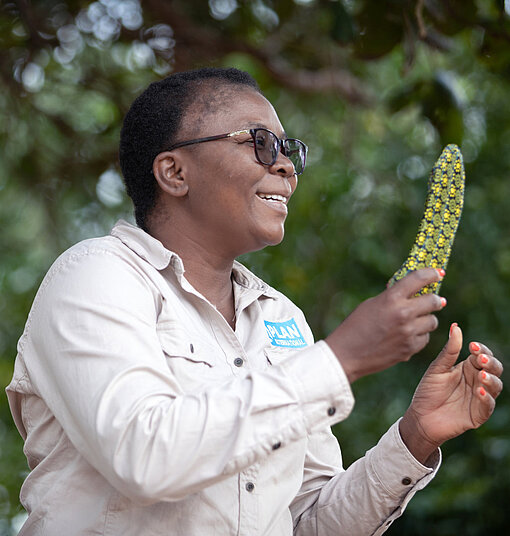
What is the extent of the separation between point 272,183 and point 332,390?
2.43 feet

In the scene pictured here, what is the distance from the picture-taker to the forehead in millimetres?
2250

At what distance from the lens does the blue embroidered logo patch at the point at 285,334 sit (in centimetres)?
233

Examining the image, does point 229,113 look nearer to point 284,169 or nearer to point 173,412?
point 284,169

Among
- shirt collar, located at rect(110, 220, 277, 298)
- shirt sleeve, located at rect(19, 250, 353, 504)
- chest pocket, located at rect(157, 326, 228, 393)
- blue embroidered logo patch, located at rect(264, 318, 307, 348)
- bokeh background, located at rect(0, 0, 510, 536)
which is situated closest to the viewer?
shirt sleeve, located at rect(19, 250, 353, 504)

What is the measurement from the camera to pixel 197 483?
1.62 metres

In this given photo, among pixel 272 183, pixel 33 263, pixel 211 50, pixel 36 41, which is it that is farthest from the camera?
pixel 33 263

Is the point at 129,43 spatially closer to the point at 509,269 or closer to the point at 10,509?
the point at 509,269

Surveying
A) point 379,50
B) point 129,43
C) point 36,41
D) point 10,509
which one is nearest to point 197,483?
point 379,50

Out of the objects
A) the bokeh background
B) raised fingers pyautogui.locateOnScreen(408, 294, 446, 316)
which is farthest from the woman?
the bokeh background

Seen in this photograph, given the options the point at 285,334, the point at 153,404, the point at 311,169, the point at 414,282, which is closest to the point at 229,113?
the point at 285,334

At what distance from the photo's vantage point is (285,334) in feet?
7.84

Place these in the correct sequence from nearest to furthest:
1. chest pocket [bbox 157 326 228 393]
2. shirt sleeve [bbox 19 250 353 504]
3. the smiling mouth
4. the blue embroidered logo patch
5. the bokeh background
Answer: shirt sleeve [bbox 19 250 353 504], chest pocket [bbox 157 326 228 393], the smiling mouth, the blue embroidered logo patch, the bokeh background

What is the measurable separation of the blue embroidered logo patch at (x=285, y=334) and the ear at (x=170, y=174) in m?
0.45

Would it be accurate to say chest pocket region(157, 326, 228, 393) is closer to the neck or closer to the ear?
the neck
